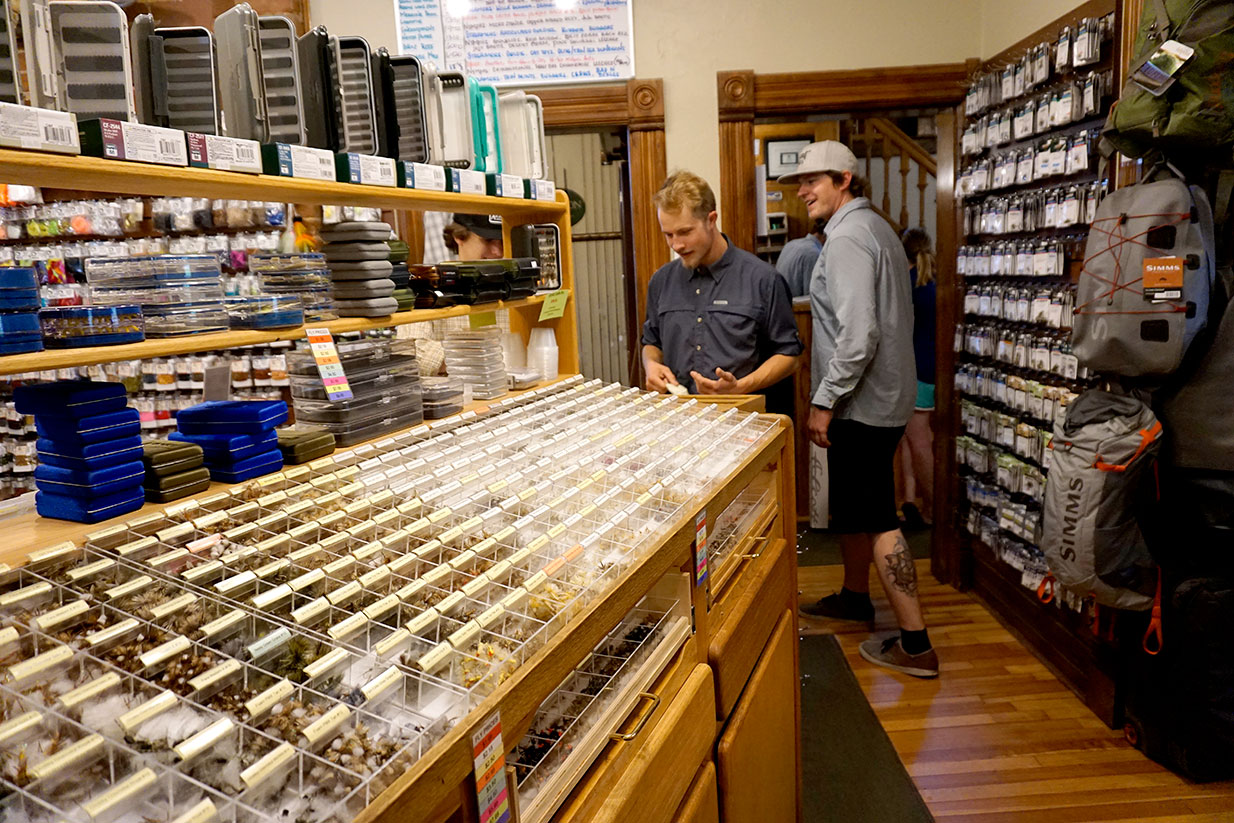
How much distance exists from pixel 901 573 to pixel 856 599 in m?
0.55

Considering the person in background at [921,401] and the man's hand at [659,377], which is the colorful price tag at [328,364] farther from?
the person in background at [921,401]

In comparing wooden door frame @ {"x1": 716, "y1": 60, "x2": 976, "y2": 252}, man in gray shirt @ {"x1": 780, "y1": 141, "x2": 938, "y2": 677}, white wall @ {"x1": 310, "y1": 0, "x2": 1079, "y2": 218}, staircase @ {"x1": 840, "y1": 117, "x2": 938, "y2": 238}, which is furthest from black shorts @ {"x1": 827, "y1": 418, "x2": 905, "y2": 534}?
staircase @ {"x1": 840, "y1": 117, "x2": 938, "y2": 238}

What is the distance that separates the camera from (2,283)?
1.42 m

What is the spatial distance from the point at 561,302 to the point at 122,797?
257 centimetres

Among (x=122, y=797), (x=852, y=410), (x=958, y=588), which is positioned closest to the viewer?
(x=122, y=797)

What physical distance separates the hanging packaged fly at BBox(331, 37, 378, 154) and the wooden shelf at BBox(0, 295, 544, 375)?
0.44 metres

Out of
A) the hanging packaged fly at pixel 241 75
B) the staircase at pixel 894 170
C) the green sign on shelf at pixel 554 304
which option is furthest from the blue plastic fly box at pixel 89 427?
the staircase at pixel 894 170

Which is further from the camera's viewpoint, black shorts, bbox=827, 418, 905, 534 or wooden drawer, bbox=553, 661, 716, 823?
black shorts, bbox=827, 418, 905, 534

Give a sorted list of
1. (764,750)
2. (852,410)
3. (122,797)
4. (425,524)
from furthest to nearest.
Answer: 1. (852,410)
2. (764,750)
3. (425,524)
4. (122,797)

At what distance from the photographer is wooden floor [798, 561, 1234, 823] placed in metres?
2.64

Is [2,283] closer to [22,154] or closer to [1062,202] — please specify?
[22,154]

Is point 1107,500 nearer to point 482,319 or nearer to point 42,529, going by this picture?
point 482,319

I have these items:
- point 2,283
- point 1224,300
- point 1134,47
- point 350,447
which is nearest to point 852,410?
point 1224,300

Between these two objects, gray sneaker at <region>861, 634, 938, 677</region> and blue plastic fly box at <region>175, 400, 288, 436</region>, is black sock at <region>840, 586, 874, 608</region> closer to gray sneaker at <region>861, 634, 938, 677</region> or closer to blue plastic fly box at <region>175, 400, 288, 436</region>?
gray sneaker at <region>861, 634, 938, 677</region>
